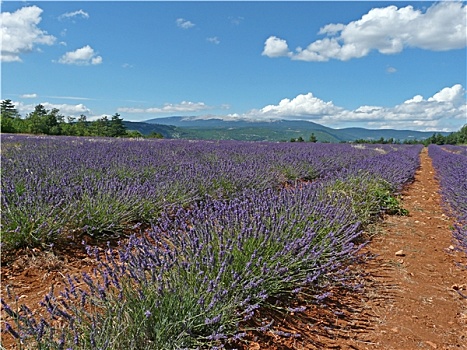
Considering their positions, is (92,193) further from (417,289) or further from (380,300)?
(417,289)

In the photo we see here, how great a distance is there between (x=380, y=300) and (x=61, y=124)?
43.5 metres

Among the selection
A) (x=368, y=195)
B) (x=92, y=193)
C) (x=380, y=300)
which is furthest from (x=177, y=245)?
(x=368, y=195)

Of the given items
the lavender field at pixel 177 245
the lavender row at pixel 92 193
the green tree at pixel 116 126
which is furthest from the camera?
the green tree at pixel 116 126

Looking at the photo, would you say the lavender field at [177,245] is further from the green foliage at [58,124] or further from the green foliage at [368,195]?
the green foliage at [58,124]

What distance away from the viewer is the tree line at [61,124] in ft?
103

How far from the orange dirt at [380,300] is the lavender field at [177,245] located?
111mm

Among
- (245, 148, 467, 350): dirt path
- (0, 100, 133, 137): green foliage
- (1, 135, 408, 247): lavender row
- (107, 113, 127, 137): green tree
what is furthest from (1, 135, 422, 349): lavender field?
(107, 113, 127, 137): green tree

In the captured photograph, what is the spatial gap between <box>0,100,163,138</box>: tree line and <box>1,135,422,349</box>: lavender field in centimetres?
3125

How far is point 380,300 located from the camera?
81.3 inches

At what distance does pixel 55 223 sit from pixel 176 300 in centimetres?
160

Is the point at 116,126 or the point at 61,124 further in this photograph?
the point at 116,126

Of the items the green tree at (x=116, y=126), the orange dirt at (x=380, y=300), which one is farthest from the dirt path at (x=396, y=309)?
the green tree at (x=116, y=126)

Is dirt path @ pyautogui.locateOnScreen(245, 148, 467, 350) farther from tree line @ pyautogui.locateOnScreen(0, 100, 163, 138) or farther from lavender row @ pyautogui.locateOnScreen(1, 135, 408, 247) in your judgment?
tree line @ pyautogui.locateOnScreen(0, 100, 163, 138)

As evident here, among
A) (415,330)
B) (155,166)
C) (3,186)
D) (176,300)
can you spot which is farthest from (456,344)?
(155,166)
